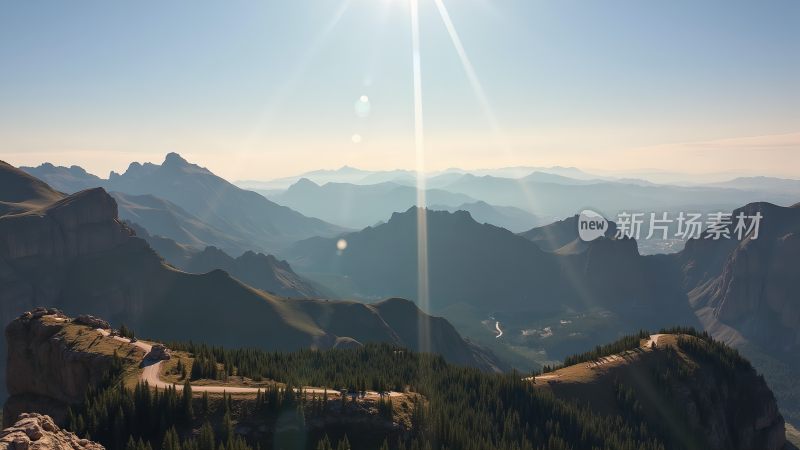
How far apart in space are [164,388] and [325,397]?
2417 cm

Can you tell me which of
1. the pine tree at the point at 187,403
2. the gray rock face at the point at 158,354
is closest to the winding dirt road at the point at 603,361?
the gray rock face at the point at 158,354

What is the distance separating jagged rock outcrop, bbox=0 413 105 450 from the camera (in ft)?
125

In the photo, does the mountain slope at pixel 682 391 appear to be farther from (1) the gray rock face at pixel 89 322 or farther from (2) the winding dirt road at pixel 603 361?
(1) the gray rock face at pixel 89 322

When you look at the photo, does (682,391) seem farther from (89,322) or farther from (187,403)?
(89,322)

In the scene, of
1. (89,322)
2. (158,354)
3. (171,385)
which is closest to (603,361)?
(171,385)

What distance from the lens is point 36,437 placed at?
41312 millimetres

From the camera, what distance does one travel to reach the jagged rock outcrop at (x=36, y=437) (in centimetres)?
3825

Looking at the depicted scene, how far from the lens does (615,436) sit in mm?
103125

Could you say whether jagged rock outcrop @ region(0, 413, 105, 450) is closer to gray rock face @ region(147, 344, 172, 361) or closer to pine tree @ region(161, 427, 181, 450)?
pine tree @ region(161, 427, 181, 450)

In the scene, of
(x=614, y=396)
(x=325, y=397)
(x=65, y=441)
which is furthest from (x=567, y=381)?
(x=65, y=441)

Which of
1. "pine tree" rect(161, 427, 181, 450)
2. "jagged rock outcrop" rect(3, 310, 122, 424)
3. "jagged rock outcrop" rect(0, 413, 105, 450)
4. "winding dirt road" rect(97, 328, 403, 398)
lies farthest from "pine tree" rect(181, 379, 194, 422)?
"jagged rock outcrop" rect(3, 310, 122, 424)

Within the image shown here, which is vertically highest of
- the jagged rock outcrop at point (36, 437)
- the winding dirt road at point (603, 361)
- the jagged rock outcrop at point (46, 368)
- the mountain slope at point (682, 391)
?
the jagged rock outcrop at point (36, 437)

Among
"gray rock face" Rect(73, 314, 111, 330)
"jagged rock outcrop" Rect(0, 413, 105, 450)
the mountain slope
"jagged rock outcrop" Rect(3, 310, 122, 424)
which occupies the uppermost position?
"jagged rock outcrop" Rect(0, 413, 105, 450)

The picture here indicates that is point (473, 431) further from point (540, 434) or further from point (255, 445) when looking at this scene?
point (255, 445)
